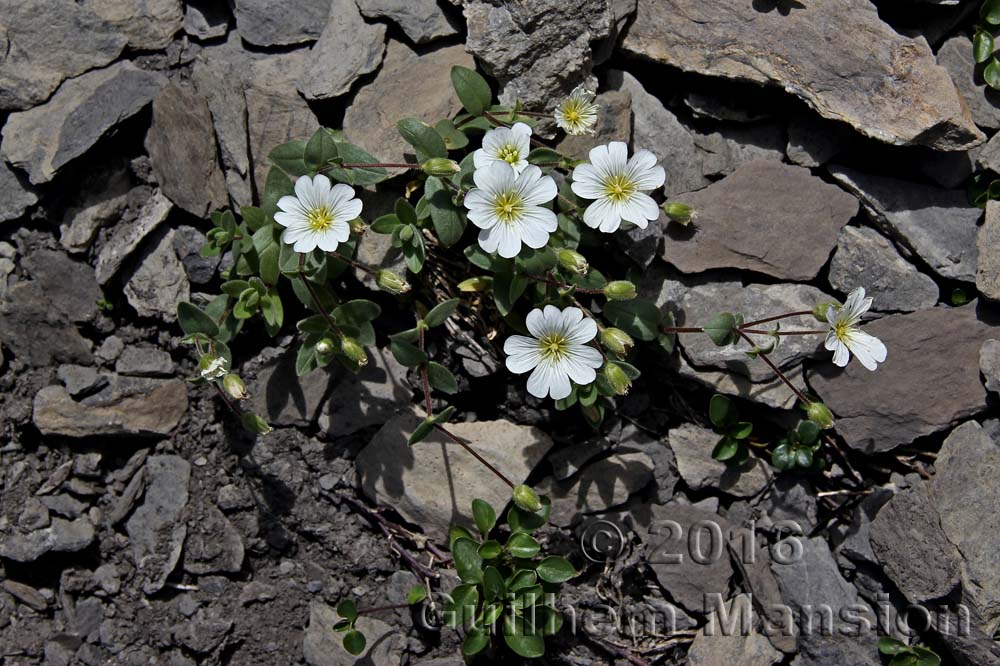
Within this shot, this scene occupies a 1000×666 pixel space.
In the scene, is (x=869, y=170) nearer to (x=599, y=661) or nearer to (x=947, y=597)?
(x=947, y=597)

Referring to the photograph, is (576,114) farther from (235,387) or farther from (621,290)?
(235,387)

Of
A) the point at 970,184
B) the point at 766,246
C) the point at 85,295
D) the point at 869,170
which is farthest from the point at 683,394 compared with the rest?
the point at 85,295

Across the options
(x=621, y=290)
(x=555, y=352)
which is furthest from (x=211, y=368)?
(x=621, y=290)

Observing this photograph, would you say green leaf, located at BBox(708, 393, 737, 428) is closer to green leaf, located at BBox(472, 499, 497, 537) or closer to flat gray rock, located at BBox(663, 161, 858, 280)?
flat gray rock, located at BBox(663, 161, 858, 280)

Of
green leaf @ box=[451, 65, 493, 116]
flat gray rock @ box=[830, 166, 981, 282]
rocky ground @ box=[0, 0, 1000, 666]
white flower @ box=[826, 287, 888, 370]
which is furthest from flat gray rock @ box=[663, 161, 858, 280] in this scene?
green leaf @ box=[451, 65, 493, 116]

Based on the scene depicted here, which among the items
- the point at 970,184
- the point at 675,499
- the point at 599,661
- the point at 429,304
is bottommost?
the point at 599,661
